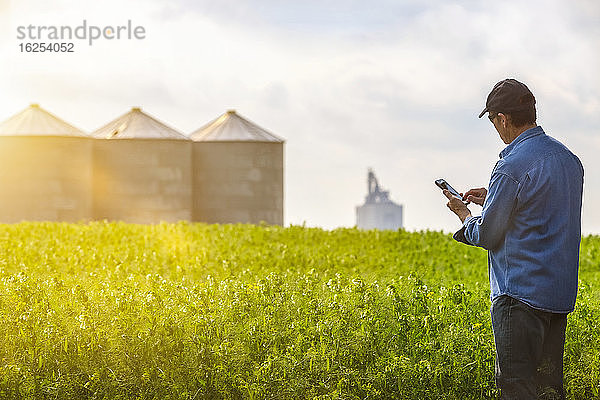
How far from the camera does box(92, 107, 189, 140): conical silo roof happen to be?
25297mm

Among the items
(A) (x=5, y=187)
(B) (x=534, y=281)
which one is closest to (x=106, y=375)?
(B) (x=534, y=281)

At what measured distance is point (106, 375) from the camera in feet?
20.0

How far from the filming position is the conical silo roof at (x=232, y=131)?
26328mm

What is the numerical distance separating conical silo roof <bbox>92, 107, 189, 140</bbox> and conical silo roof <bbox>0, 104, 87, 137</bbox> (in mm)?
1126

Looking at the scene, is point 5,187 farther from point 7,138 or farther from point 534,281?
point 534,281

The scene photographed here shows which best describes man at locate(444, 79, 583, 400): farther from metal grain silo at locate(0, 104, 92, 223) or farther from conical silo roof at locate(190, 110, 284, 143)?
conical silo roof at locate(190, 110, 284, 143)

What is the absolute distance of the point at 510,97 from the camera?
4562 millimetres

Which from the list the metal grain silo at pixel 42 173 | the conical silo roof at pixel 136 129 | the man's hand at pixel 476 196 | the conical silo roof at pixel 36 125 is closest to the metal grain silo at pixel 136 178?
the conical silo roof at pixel 136 129

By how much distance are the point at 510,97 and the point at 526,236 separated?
853mm

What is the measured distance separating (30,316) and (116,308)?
766 mm

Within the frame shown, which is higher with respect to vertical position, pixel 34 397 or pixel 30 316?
pixel 30 316

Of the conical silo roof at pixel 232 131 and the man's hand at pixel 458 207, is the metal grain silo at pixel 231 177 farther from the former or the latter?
the man's hand at pixel 458 207

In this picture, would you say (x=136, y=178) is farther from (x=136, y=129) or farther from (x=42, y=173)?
(x=42, y=173)

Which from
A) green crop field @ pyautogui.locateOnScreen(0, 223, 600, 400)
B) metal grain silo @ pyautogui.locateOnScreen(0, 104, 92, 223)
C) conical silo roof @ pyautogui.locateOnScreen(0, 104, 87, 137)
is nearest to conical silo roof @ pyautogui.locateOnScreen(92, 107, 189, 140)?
conical silo roof @ pyautogui.locateOnScreen(0, 104, 87, 137)
